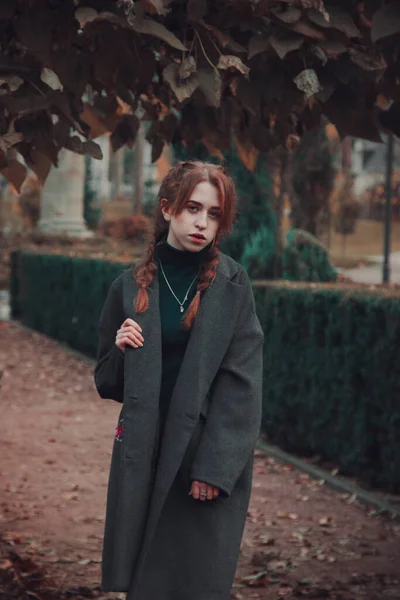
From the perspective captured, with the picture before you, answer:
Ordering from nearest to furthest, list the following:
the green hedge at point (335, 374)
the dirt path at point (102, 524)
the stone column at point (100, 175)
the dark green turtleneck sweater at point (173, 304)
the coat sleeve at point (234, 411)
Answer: the coat sleeve at point (234, 411), the dark green turtleneck sweater at point (173, 304), the dirt path at point (102, 524), the green hedge at point (335, 374), the stone column at point (100, 175)

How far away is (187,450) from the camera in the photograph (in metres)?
3.46

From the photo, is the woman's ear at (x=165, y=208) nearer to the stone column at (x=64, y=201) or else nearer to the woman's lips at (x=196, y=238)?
the woman's lips at (x=196, y=238)

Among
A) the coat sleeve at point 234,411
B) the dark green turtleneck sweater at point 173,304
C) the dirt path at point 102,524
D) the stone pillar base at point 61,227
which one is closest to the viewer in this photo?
the coat sleeve at point 234,411

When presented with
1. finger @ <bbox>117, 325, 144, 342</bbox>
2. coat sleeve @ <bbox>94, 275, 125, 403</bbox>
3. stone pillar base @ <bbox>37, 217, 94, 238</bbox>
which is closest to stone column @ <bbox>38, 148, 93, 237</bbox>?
stone pillar base @ <bbox>37, 217, 94, 238</bbox>

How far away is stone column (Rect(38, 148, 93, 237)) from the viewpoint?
2445 centimetres

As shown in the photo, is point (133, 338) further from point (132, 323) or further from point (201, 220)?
point (201, 220)

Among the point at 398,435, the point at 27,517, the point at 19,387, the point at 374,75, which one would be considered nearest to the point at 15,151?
the point at 374,75

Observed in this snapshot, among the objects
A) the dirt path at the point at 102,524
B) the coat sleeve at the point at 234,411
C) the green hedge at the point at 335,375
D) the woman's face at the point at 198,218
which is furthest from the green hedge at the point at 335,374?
the woman's face at the point at 198,218

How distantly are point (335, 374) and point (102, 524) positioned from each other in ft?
6.47

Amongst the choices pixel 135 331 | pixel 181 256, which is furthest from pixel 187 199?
pixel 135 331

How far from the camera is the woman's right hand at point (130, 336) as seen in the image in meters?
3.41

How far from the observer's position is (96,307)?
45.6 feet

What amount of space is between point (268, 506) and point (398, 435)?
92cm

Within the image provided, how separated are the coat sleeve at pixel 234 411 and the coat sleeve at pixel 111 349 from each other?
325mm
